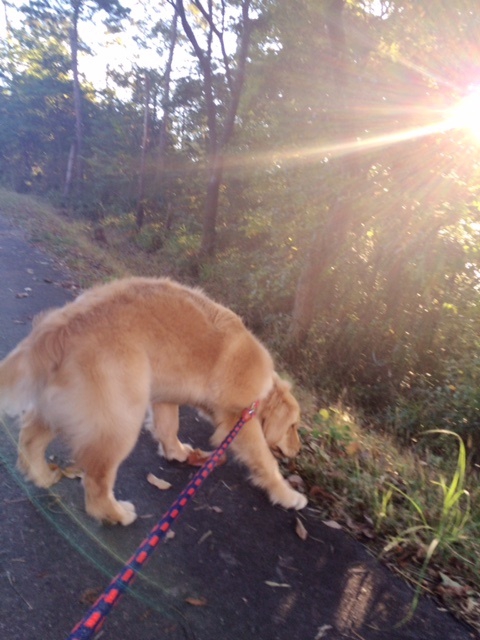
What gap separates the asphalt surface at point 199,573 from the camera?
8.46 ft

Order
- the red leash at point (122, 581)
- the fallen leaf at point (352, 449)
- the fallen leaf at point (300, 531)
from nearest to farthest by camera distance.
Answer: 1. the red leash at point (122, 581)
2. the fallen leaf at point (300, 531)
3. the fallen leaf at point (352, 449)

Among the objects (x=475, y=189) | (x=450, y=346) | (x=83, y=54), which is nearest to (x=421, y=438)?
(x=450, y=346)

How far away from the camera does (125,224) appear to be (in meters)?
28.6

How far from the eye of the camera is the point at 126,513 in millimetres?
3266

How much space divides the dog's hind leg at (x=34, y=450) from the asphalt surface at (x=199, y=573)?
69mm

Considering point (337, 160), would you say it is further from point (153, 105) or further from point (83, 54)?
point (83, 54)

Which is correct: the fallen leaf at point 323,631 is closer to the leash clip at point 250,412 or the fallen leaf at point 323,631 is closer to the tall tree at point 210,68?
the leash clip at point 250,412

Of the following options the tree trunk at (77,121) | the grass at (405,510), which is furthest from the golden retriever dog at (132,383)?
the tree trunk at (77,121)

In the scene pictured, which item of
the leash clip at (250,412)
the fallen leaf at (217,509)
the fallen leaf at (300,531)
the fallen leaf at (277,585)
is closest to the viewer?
the fallen leaf at (277,585)

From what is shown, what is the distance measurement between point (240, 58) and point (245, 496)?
50.5 feet

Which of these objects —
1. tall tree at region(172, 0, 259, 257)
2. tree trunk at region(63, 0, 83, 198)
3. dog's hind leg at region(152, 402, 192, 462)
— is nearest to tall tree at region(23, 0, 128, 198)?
tree trunk at region(63, 0, 83, 198)

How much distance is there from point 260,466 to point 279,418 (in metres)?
0.43

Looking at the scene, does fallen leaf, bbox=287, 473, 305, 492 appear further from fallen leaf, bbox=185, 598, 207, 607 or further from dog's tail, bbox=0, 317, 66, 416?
dog's tail, bbox=0, 317, 66, 416

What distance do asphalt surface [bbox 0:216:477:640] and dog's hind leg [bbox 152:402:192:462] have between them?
0.21 meters
